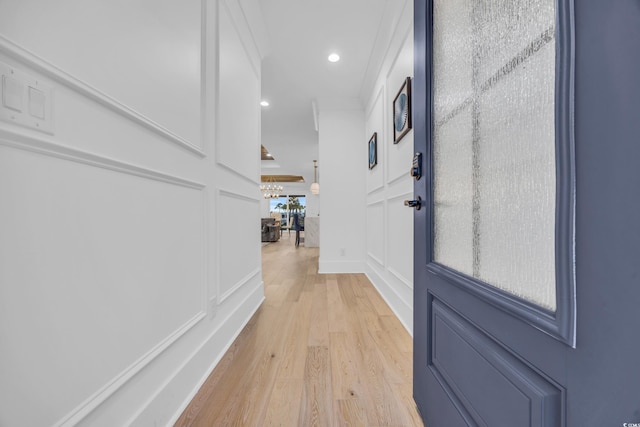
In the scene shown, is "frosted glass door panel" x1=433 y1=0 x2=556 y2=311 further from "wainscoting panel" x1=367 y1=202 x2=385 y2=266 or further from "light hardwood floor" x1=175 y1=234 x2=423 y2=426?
"wainscoting panel" x1=367 y1=202 x2=385 y2=266

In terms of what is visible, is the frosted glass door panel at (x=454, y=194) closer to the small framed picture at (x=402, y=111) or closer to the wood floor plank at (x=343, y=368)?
the wood floor plank at (x=343, y=368)

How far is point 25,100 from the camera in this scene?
0.58 m

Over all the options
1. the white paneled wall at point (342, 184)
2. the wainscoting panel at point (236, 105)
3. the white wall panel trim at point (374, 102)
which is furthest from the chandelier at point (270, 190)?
the wainscoting panel at point (236, 105)

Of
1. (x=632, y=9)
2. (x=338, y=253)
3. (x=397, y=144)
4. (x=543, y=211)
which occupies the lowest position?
(x=338, y=253)

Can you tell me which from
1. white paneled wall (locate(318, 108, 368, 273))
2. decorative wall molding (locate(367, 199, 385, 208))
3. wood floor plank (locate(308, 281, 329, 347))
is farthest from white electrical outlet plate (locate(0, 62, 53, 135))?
white paneled wall (locate(318, 108, 368, 273))

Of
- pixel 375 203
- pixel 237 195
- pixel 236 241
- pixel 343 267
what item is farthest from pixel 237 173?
pixel 343 267

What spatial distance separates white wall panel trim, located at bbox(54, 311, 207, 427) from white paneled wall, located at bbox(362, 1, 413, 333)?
1.51 m

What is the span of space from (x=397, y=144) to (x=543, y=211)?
190 centimetres

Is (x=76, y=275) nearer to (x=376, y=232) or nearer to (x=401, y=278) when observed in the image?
(x=401, y=278)

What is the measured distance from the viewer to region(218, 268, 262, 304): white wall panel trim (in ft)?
5.36

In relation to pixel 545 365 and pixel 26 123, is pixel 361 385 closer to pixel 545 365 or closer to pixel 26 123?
pixel 545 365

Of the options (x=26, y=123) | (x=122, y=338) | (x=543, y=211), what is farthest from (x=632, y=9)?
(x=122, y=338)

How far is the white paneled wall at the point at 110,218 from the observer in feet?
1.90

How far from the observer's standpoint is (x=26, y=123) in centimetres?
58
